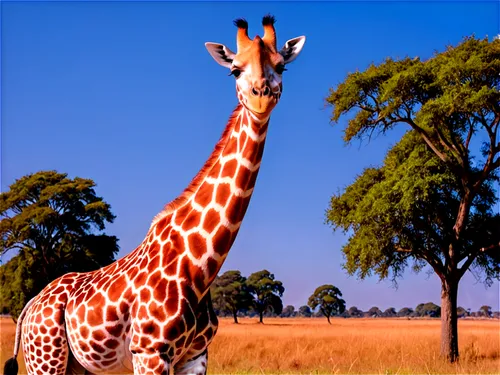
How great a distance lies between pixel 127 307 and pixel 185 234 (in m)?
0.74

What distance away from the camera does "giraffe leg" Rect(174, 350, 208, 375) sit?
539cm

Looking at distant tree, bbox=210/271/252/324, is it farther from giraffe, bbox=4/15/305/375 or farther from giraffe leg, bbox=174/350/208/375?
giraffe leg, bbox=174/350/208/375

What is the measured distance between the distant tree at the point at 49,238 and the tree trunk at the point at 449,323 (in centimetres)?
1688

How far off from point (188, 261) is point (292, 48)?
72.8 inches

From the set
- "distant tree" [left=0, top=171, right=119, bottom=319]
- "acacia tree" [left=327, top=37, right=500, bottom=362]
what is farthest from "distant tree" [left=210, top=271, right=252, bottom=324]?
"acacia tree" [left=327, top=37, right=500, bottom=362]

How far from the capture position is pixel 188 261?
17.4ft

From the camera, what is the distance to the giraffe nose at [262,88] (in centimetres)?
489

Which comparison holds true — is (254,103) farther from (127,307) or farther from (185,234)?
(127,307)

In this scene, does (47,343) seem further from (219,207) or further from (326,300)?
(326,300)

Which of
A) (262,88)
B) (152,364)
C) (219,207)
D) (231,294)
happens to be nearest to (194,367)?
(152,364)

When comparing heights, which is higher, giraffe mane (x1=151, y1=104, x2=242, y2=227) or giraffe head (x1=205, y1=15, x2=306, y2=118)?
giraffe head (x1=205, y1=15, x2=306, y2=118)

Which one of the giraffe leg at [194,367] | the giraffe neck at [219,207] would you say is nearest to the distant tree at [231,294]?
the giraffe leg at [194,367]

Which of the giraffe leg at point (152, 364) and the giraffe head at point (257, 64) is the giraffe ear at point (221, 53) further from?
the giraffe leg at point (152, 364)

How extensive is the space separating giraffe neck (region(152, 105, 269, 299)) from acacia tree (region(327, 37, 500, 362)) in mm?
14983
